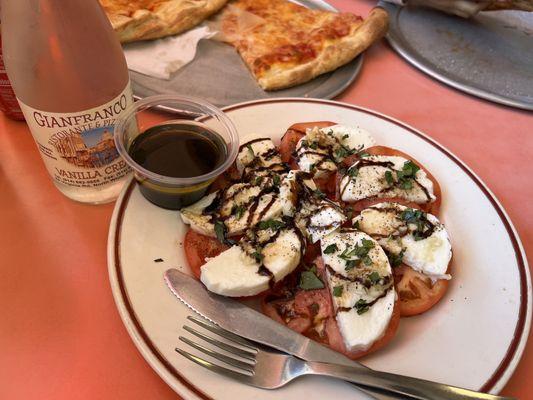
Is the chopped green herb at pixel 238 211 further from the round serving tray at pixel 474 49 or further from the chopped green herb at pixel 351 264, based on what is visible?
the round serving tray at pixel 474 49

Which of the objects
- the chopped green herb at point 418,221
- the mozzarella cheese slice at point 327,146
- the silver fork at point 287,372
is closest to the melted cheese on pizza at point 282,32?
the mozzarella cheese slice at point 327,146

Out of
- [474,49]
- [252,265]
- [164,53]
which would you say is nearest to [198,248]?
[252,265]

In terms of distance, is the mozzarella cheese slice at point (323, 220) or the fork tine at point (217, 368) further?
the mozzarella cheese slice at point (323, 220)

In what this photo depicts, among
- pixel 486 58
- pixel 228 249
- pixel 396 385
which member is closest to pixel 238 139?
pixel 228 249

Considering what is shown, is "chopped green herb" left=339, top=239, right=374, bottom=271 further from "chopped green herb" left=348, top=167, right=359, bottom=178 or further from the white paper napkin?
the white paper napkin

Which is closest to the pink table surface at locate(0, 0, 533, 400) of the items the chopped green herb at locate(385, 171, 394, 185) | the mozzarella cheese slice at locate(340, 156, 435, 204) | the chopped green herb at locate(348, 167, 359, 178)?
the mozzarella cheese slice at locate(340, 156, 435, 204)

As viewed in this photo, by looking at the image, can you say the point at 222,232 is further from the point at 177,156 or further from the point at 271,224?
the point at 177,156
